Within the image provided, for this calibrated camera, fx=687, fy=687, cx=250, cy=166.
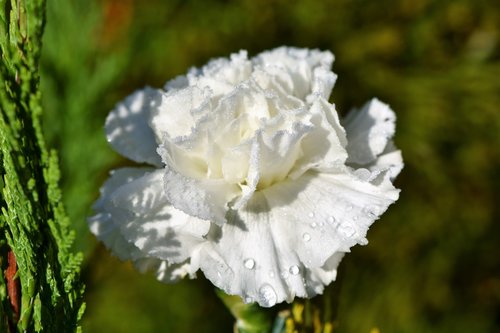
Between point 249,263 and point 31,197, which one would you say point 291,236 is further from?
point 31,197

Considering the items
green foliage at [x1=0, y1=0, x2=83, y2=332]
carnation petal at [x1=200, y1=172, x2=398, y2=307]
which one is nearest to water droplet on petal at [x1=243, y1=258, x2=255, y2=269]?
carnation petal at [x1=200, y1=172, x2=398, y2=307]

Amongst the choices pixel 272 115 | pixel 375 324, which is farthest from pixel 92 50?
pixel 375 324

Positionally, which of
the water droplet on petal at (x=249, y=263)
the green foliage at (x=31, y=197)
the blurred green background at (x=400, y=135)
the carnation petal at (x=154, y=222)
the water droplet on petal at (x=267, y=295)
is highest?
the green foliage at (x=31, y=197)

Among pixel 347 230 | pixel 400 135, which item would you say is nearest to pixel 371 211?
pixel 347 230

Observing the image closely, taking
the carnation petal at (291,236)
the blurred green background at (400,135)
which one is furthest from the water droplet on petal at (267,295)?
the blurred green background at (400,135)

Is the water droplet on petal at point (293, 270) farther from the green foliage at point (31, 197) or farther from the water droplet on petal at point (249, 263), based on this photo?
the green foliage at point (31, 197)

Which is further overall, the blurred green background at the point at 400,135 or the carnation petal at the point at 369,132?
the blurred green background at the point at 400,135

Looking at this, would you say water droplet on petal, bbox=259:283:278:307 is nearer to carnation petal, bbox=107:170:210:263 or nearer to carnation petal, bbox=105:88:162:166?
carnation petal, bbox=107:170:210:263
